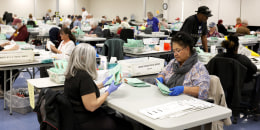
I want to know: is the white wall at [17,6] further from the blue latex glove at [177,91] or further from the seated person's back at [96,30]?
the blue latex glove at [177,91]

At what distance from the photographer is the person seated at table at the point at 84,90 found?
2.23 metres

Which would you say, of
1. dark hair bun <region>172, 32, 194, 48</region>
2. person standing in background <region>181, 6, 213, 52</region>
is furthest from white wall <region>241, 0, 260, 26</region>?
dark hair bun <region>172, 32, 194, 48</region>

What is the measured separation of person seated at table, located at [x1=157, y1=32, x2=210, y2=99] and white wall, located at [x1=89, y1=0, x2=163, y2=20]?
1641cm

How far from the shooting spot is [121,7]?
2100 cm

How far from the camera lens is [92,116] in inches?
92.0

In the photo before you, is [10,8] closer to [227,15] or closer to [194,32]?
[227,15]

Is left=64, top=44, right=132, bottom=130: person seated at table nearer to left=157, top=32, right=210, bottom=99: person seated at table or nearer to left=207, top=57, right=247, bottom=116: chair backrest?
left=157, top=32, right=210, bottom=99: person seated at table

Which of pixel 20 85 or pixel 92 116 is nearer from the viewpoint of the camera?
pixel 92 116

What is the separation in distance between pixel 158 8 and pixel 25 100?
50.9 ft

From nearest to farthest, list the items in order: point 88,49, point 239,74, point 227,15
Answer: point 88,49, point 239,74, point 227,15

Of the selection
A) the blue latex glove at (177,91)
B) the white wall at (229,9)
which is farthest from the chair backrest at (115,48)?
the white wall at (229,9)

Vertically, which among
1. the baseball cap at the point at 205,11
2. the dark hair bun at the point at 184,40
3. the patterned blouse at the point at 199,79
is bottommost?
the patterned blouse at the point at 199,79

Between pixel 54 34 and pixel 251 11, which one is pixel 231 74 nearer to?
pixel 54 34

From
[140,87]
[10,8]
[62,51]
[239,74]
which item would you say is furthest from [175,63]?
[10,8]
